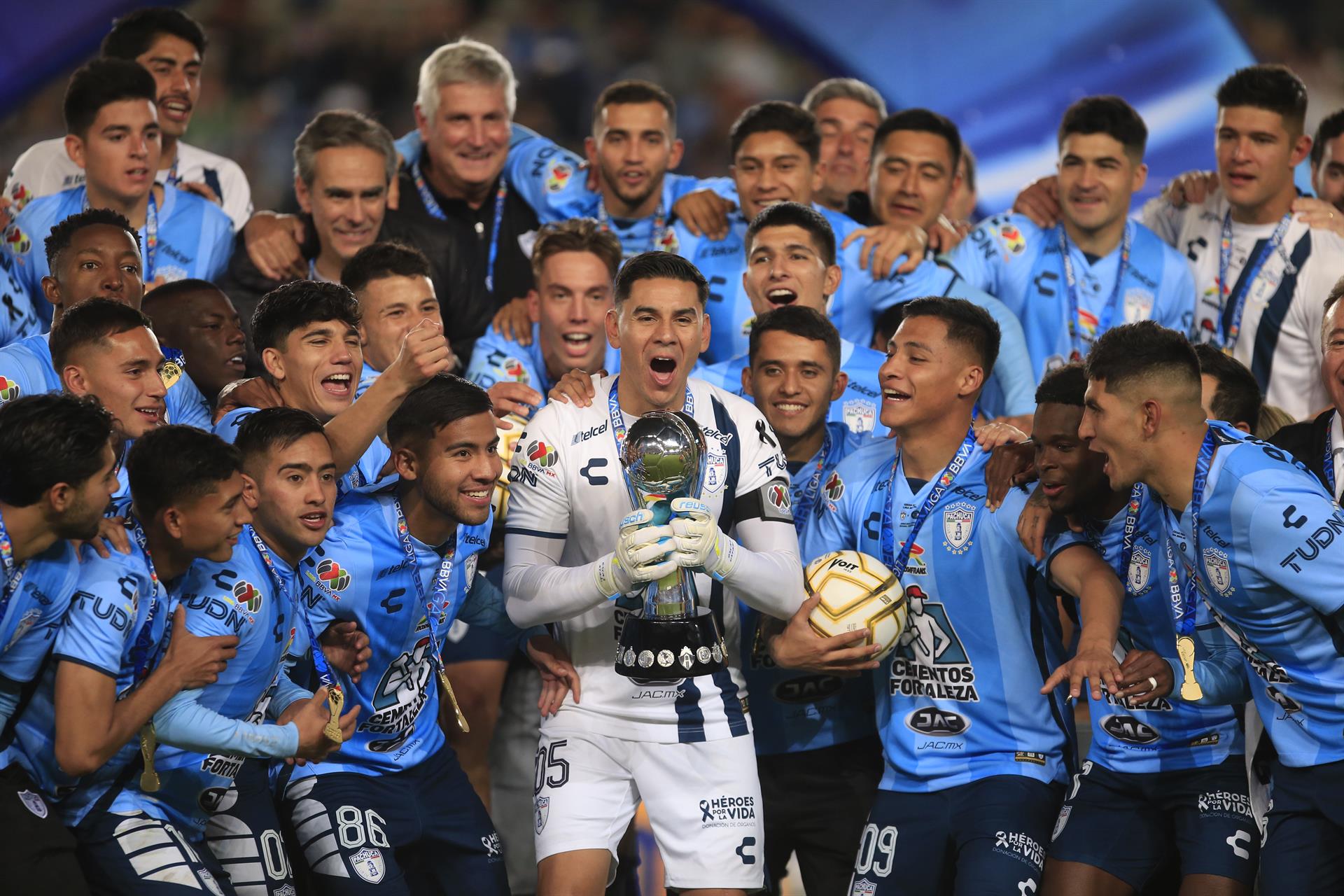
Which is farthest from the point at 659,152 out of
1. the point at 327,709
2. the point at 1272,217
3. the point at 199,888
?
the point at 199,888

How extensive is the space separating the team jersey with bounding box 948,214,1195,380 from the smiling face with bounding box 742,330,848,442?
5.44ft

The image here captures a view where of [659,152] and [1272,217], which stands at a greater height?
[659,152]

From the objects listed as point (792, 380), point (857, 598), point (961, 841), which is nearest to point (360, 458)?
point (792, 380)

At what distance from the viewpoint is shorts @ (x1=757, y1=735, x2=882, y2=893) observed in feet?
18.7

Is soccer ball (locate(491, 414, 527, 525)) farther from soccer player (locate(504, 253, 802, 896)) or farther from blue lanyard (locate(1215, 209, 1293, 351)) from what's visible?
blue lanyard (locate(1215, 209, 1293, 351))

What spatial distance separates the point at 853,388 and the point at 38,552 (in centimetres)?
339

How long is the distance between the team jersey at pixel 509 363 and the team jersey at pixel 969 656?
1767 millimetres

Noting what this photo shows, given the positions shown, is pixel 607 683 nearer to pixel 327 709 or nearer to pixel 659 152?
pixel 327 709

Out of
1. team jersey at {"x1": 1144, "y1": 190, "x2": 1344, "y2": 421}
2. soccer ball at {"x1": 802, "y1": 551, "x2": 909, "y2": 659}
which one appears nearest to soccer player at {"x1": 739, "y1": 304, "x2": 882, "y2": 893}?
soccer ball at {"x1": 802, "y1": 551, "x2": 909, "y2": 659}

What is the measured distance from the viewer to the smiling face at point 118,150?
6645mm

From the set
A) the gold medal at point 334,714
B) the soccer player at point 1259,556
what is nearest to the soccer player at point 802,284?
the soccer player at point 1259,556

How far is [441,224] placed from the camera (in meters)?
7.36

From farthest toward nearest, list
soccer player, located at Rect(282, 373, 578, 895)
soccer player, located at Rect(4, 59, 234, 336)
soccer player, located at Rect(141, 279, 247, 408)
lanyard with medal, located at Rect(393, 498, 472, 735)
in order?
soccer player, located at Rect(4, 59, 234, 336), soccer player, located at Rect(141, 279, 247, 408), lanyard with medal, located at Rect(393, 498, 472, 735), soccer player, located at Rect(282, 373, 578, 895)

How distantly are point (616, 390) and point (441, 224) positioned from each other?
2432 mm
